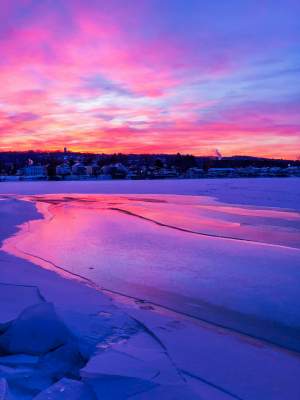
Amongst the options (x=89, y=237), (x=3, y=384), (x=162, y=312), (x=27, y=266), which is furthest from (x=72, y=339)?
(x=89, y=237)

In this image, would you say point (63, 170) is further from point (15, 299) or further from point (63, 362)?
point (63, 362)

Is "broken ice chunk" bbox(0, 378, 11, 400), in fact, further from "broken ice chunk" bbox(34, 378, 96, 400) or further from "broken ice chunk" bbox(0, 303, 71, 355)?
"broken ice chunk" bbox(0, 303, 71, 355)

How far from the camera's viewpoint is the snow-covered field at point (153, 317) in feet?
9.38

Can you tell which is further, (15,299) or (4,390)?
(15,299)

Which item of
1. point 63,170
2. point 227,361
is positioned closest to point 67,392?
point 227,361

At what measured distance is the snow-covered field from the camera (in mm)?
2859

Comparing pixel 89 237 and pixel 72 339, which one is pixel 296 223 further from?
pixel 72 339

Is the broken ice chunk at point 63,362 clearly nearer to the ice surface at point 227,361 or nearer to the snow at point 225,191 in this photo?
the ice surface at point 227,361

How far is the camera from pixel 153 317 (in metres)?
4.36

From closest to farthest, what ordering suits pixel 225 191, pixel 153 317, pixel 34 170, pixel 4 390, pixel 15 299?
pixel 4 390
pixel 153 317
pixel 15 299
pixel 225 191
pixel 34 170

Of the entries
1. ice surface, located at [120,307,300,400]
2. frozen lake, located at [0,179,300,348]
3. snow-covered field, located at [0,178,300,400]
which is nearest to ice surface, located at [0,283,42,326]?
snow-covered field, located at [0,178,300,400]

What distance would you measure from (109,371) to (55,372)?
1.28 feet

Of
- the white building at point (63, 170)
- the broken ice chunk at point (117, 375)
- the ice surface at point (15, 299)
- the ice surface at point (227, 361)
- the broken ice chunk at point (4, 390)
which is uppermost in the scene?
the white building at point (63, 170)

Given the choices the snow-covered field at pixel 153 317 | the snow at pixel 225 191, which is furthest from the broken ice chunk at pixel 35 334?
the snow at pixel 225 191
